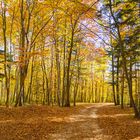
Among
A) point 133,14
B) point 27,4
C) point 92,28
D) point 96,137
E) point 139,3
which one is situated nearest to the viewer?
point 96,137

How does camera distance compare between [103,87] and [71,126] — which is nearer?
[71,126]

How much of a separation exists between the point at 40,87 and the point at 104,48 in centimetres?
1727

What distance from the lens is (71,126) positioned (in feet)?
52.5

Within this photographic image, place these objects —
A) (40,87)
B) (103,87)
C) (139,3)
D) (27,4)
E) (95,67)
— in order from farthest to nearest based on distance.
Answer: (103,87)
(95,67)
(40,87)
(27,4)
(139,3)

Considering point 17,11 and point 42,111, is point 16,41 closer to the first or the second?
point 17,11

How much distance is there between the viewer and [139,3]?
19578 millimetres

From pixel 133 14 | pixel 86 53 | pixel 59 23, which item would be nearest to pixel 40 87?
pixel 86 53

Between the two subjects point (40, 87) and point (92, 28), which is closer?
point (92, 28)

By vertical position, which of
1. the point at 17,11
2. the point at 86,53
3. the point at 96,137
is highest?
the point at 17,11

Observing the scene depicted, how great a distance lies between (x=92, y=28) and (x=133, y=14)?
11029 mm

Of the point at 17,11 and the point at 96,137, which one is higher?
the point at 17,11

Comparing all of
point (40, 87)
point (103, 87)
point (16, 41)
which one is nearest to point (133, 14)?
point (16, 41)

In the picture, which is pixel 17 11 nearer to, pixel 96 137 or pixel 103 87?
pixel 96 137

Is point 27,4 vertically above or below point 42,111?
above
